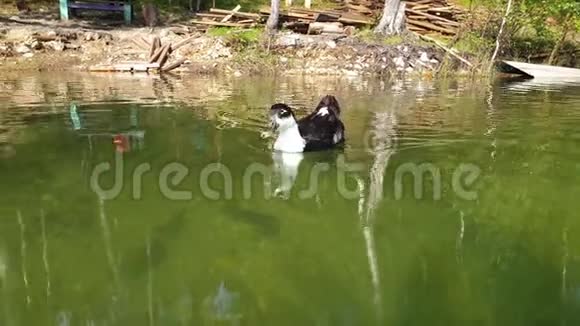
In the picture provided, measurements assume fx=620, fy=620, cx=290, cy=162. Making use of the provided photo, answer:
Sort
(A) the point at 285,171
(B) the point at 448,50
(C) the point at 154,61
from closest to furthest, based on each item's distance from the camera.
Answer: (A) the point at 285,171 → (C) the point at 154,61 → (B) the point at 448,50

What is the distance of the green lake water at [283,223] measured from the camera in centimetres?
492

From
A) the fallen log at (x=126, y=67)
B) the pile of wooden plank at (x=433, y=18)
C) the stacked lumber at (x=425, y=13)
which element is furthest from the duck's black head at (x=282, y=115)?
the pile of wooden plank at (x=433, y=18)

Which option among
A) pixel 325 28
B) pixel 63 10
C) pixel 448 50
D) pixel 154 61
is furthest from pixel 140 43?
pixel 448 50

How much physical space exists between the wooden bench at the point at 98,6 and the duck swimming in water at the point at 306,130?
19.3 m

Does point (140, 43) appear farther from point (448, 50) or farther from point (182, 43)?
point (448, 50)

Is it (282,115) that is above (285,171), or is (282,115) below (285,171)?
above

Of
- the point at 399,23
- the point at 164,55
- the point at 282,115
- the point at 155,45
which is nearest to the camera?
the point at 282,115

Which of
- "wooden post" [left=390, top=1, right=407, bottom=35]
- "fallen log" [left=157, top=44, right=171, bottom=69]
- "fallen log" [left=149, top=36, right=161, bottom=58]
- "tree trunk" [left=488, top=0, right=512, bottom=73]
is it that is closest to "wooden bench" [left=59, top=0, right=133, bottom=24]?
"fallen log" [left=149, top=36, right=161, bottom=58]

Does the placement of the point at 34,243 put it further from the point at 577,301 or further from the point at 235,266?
the point at 577,301

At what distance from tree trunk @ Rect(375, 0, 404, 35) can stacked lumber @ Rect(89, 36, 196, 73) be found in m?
7.48

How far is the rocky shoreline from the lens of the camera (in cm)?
2267

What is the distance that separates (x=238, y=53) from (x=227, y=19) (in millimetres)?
3436

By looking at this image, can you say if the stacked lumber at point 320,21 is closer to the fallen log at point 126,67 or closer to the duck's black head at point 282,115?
the fallen log at point 126,67

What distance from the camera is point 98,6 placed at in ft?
87.0
